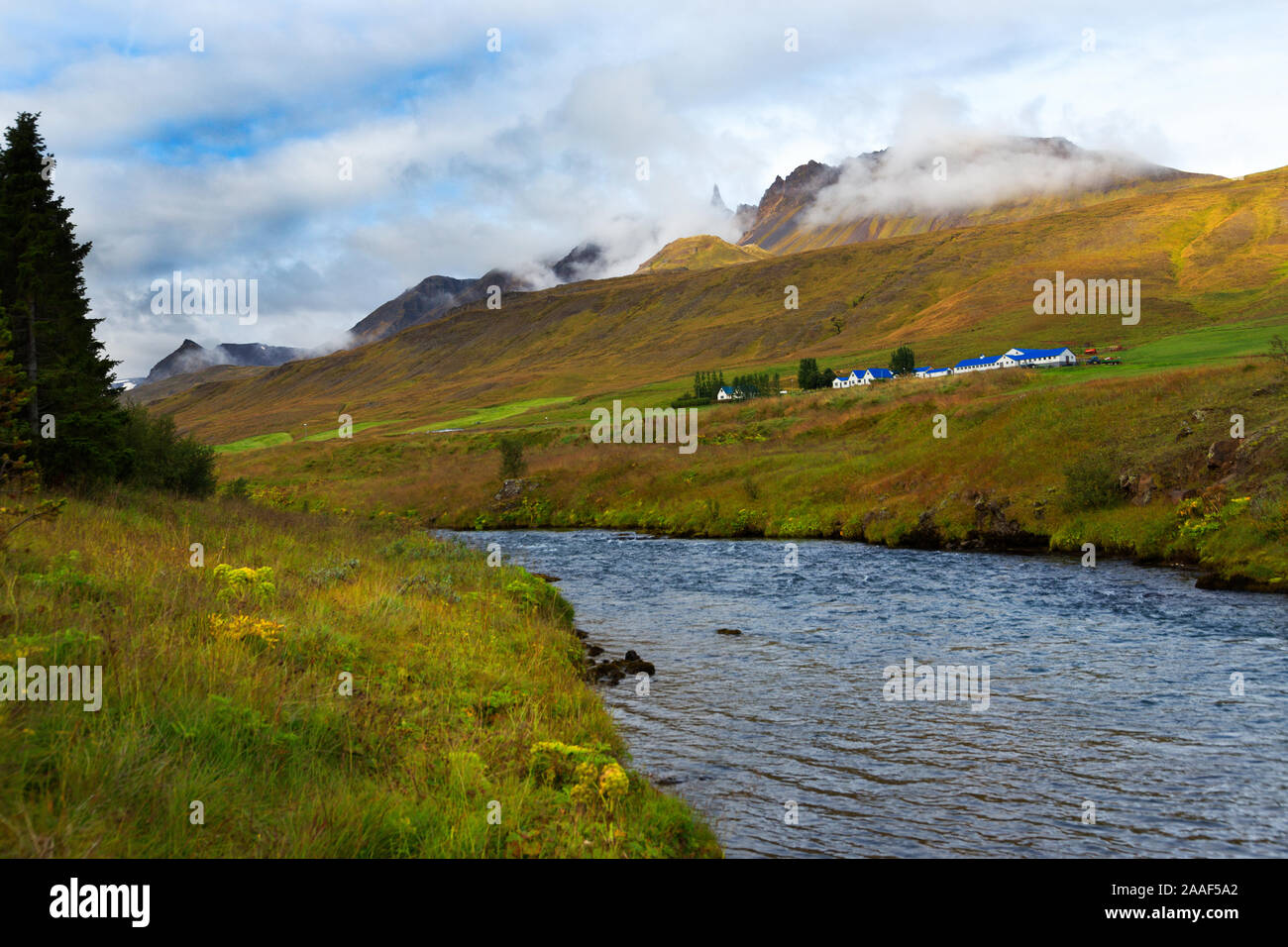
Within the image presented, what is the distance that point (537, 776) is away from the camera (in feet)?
30.1

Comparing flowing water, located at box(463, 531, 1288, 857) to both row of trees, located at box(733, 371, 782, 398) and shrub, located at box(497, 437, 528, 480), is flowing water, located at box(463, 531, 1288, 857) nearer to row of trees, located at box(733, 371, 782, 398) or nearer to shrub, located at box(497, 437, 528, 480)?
shrub, located at box(497, 437, 528, 480)

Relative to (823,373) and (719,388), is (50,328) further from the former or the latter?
(719,388)

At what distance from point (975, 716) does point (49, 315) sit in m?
26.8

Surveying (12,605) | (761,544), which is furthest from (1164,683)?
(761,544)

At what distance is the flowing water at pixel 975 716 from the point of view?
31.2 ft

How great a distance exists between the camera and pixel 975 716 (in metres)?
13.6

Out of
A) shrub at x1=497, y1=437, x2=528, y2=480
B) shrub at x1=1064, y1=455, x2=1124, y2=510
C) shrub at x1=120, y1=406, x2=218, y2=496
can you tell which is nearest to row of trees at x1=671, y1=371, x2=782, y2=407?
shrub at x1=497, y1=437, x2=528, y2=480

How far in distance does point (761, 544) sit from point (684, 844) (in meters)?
32.4

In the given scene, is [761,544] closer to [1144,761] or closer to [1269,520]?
[1269,520]

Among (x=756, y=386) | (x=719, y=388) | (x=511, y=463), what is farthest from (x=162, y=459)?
(x=719, y=388)

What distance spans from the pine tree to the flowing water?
49.6ft

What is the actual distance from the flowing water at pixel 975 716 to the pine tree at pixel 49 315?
49.6ft
